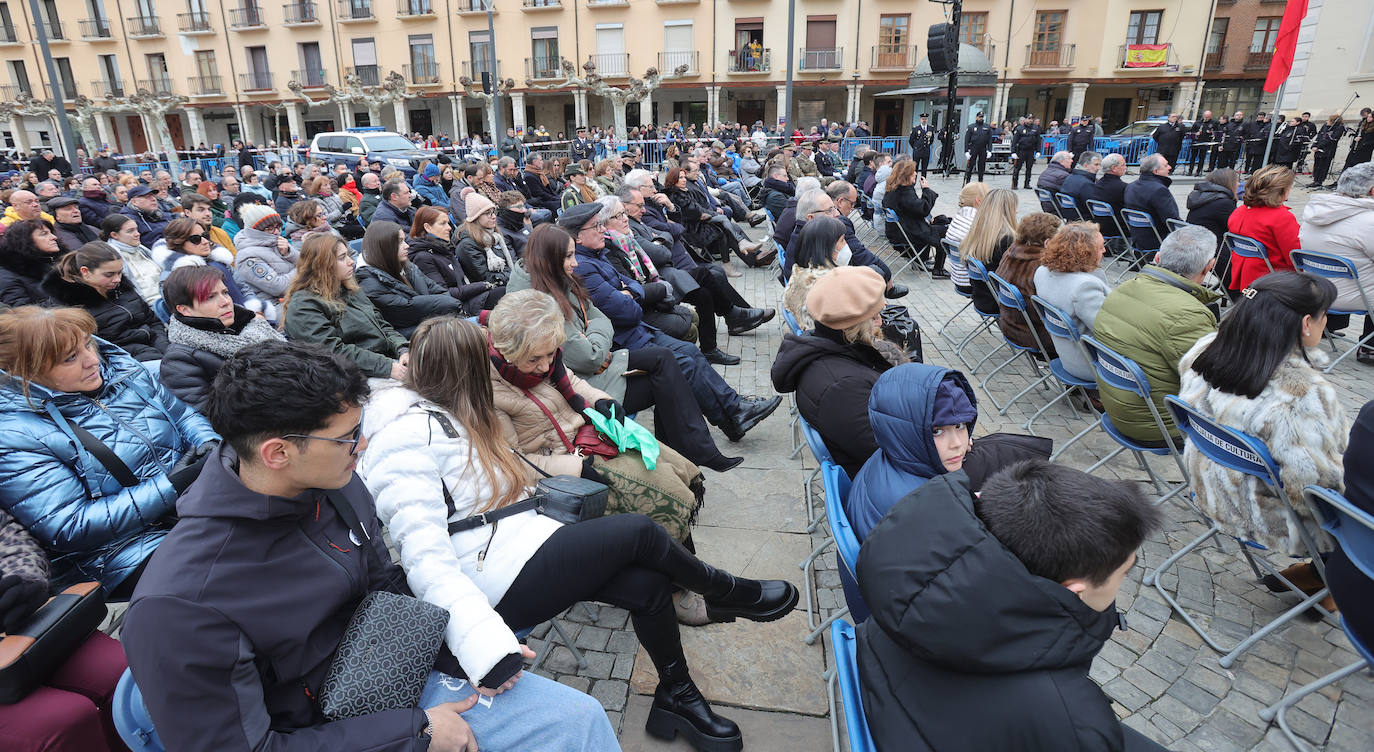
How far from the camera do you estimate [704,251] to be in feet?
31.0

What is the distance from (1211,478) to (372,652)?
315cm

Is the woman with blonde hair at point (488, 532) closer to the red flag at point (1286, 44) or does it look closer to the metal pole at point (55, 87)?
the red flag at point (1286, 44)

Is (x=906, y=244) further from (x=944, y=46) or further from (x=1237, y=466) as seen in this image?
(x=1237, y=466)

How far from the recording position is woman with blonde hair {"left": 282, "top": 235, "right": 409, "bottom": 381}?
3812mm

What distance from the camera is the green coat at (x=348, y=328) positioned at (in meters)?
3.80

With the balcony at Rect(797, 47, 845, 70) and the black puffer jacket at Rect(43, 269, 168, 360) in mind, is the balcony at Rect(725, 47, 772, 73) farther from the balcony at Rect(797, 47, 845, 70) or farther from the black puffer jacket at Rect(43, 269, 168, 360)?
the black puffer jacket at Rect(43, 269, 168, 360)

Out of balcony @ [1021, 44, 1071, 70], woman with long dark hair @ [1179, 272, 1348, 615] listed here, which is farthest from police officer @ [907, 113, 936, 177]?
woman with long dark hair @ [1179, 272, 1348, 615]

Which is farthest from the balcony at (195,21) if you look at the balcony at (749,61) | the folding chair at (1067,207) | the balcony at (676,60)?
the folding chair at (1067,207)

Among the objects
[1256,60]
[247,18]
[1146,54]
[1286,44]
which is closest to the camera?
[1286,44]

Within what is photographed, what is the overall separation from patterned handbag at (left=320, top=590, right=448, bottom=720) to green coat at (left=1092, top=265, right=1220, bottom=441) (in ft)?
10.7

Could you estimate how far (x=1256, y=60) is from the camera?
103ft

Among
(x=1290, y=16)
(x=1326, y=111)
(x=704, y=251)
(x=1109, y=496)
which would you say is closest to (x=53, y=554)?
(x=1109, y=496)

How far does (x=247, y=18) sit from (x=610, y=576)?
4492 cm

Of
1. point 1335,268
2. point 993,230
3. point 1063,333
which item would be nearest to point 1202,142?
point 1335,268
